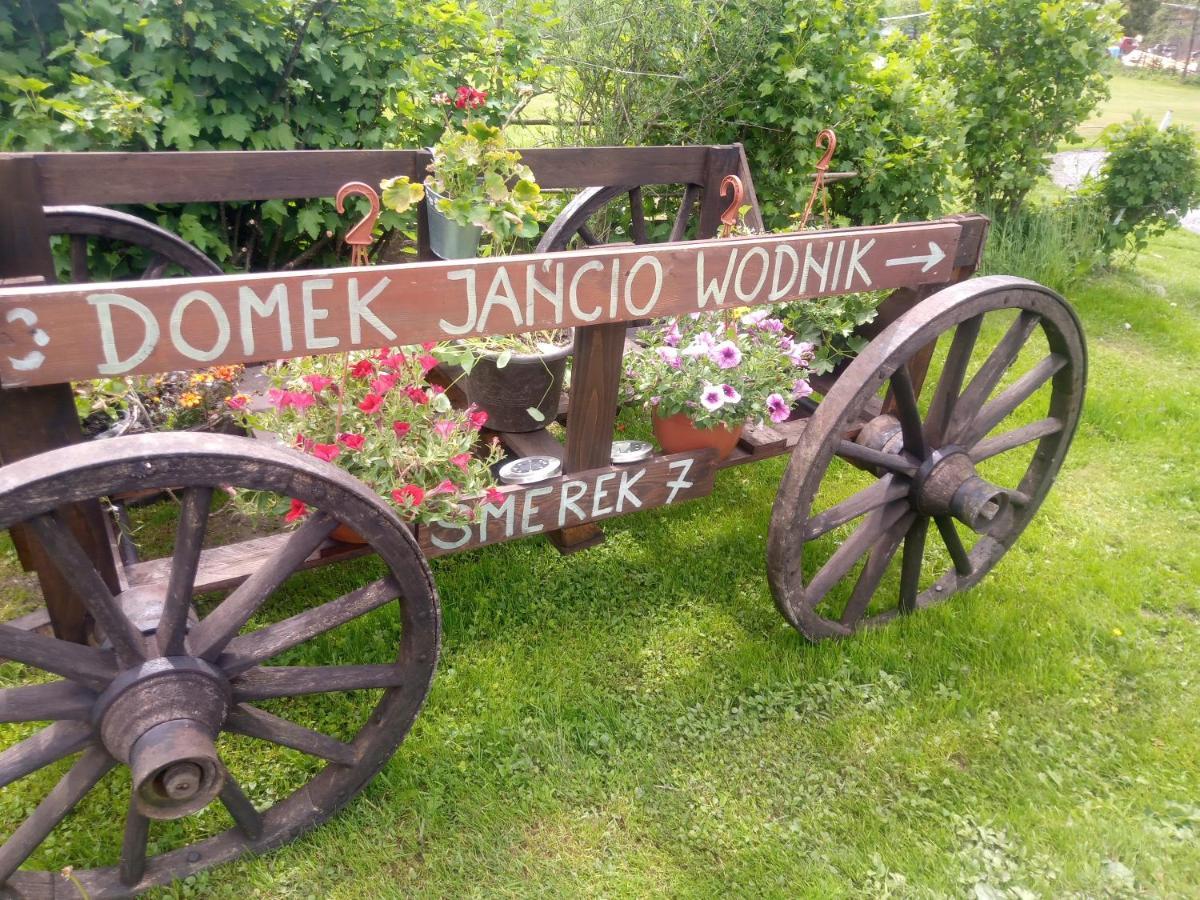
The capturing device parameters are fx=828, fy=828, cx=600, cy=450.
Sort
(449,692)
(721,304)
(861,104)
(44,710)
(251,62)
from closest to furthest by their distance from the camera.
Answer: (44,710)
(721,304)
(449,692)
(251,62)
(861,104)

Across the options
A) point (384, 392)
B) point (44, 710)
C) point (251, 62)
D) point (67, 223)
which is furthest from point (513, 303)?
point (251, 62)

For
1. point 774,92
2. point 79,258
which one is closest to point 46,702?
point 79,258

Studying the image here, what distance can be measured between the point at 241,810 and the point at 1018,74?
5.94 metres

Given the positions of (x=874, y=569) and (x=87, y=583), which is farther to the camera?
(x=874, y=569)

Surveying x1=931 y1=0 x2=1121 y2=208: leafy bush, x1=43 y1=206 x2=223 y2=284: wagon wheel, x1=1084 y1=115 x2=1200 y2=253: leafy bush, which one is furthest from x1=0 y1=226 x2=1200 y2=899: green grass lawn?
x1=1084 y1=115 x2=1200 y2=253: leafy bush

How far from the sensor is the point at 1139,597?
2793mm

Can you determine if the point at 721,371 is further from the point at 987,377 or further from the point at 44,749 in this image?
the point at 44,749

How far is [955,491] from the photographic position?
2266 mm

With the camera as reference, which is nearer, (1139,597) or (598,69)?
(1139,597)

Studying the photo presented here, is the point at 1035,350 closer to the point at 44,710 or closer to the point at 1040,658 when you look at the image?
the point at 1040,658

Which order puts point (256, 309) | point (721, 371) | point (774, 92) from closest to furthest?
point (256, 309), point (721, 371), point (774, 92)

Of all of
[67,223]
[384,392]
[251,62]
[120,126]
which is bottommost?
[384,392]

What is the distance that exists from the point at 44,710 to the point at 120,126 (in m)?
2.23

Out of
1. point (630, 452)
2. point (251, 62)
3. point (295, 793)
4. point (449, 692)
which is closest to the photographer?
point (295, 793)
